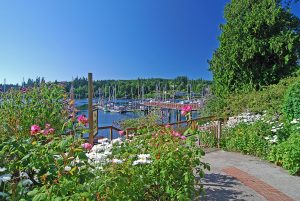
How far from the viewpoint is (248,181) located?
24.3 ft

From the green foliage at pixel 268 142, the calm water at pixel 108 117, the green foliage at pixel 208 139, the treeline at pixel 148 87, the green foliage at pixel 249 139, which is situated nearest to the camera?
the green foliage at pixel 268 142

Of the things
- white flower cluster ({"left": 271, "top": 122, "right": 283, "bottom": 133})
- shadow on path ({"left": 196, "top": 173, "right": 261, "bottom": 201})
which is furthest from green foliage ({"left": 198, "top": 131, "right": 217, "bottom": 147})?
shadow on path ({"left": 196, "top": 173, "right": 261, "bottom": 201})

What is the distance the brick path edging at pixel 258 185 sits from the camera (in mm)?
6313

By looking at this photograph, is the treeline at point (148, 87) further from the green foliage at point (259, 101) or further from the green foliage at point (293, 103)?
the green foliage at point (293, 103)

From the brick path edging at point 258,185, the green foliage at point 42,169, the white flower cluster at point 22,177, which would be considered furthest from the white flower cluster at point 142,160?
the brick path edging at point 258,185

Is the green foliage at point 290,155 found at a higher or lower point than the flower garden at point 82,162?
lower

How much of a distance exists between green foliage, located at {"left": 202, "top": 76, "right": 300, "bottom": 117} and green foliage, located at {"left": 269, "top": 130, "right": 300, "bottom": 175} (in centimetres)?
441

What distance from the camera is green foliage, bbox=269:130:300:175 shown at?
7.92 meters

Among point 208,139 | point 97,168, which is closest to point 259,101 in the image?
point 208,139

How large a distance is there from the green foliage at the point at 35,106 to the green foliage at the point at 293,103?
26.4 feet

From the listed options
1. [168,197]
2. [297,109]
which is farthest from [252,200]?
[297,109]

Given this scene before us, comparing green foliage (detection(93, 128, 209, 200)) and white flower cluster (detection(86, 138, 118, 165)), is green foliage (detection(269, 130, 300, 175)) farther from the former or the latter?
white flower cluster (detection(86, 138, 118, 165))

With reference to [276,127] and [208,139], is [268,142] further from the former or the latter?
[208,139]

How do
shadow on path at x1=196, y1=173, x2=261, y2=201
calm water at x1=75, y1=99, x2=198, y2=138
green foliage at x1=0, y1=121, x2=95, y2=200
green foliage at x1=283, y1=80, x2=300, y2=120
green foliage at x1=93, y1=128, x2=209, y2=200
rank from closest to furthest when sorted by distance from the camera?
green foliage at x1=0, y1=121, x2=95, y2=200 → green foliage at x1=93, y1=128, x2=209, y2=200 → shadow on path at x1=196, y1=173, x2=261, y2=201 → green foliage at x1=283, y1=80, x2=300, y2=120 → calm water at x1=75, y1=99, x2=198, y2=138
